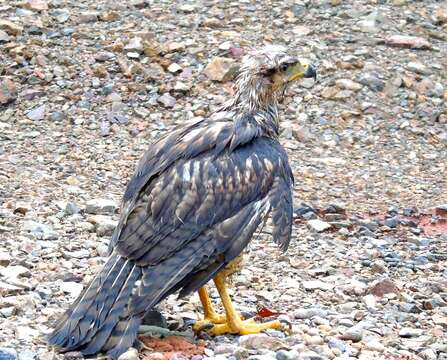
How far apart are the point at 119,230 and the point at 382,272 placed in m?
2.77

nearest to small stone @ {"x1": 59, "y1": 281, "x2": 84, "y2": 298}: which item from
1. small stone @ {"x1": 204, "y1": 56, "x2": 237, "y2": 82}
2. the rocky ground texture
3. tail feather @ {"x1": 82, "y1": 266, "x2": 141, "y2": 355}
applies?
the rocky ground texture

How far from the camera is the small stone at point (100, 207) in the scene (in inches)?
387

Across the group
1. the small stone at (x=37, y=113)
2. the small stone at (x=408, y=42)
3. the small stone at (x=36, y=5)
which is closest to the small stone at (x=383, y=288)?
the small stone at (x=37, y=113)

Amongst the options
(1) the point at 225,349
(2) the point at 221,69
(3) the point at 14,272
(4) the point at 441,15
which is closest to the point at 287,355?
(1) the point at 225,349

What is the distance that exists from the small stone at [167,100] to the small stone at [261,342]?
5.79 meters

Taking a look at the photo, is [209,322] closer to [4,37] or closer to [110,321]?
[110,321]

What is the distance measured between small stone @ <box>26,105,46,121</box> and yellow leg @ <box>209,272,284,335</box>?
5173 mm

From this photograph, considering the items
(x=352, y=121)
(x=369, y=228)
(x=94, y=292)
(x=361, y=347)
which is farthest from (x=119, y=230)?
(x=352, y=121)

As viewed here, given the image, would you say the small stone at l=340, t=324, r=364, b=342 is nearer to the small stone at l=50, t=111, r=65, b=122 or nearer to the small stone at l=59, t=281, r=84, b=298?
the small stone at l=59, t=281, r=84, b=298

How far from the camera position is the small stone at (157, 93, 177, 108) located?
1255 centimetres

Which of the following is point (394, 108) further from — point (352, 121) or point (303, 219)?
point (303, 219)

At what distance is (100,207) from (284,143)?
2.97 meters

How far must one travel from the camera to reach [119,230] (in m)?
7.31

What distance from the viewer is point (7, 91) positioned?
1235cm
